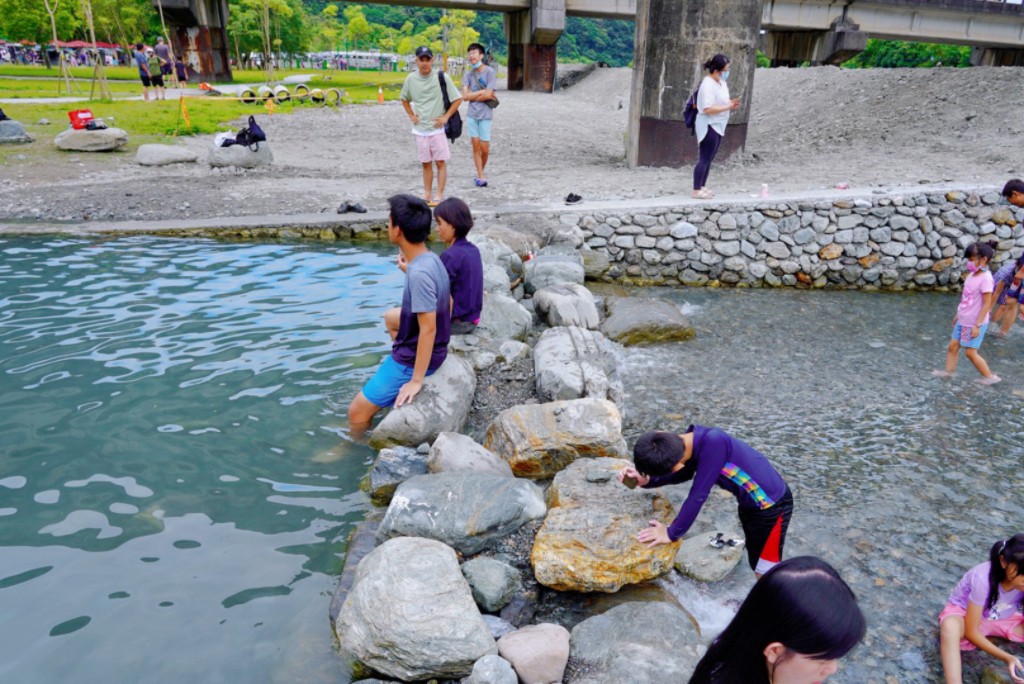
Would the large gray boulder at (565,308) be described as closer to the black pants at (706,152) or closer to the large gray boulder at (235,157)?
the black pants at (706,152)

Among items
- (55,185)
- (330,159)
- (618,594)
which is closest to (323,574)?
(618,594)

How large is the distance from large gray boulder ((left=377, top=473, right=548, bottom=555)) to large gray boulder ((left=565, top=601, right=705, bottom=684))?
73 centimetres

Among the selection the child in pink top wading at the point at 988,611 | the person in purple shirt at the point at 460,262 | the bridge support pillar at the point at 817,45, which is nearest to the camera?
the child in pink top wading at the point at 988,611

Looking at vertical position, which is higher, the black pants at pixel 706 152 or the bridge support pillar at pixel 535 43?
the bridge support pillar at pixel 535 43

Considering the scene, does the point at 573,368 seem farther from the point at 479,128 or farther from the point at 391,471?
the point at 479,128

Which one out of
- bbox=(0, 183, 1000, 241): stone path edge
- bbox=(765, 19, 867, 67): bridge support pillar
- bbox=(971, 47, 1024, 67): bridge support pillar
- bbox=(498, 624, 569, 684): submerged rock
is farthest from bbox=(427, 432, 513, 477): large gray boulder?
bbox=(971, 47, 1024, 67): bridge support pillar

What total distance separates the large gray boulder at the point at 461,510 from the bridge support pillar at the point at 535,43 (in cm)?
3228

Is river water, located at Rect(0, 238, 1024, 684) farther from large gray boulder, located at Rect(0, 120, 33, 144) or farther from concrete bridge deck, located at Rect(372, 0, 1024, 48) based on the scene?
concrete bridge deck, located at Rect(372, 0, 1024, 48)

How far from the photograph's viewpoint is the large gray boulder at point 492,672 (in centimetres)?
295

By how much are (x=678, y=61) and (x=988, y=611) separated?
434 inches

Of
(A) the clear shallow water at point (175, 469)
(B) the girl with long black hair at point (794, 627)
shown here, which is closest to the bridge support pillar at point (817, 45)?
(A) the clear shallow water at point (175, 469)

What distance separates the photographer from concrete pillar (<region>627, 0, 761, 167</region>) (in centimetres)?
1227

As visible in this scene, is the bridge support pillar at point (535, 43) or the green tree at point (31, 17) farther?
the green tree at point (31, 17)

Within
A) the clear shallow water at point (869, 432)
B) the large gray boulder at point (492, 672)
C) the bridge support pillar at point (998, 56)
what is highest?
the bridge support pillar at point (998, 56)
